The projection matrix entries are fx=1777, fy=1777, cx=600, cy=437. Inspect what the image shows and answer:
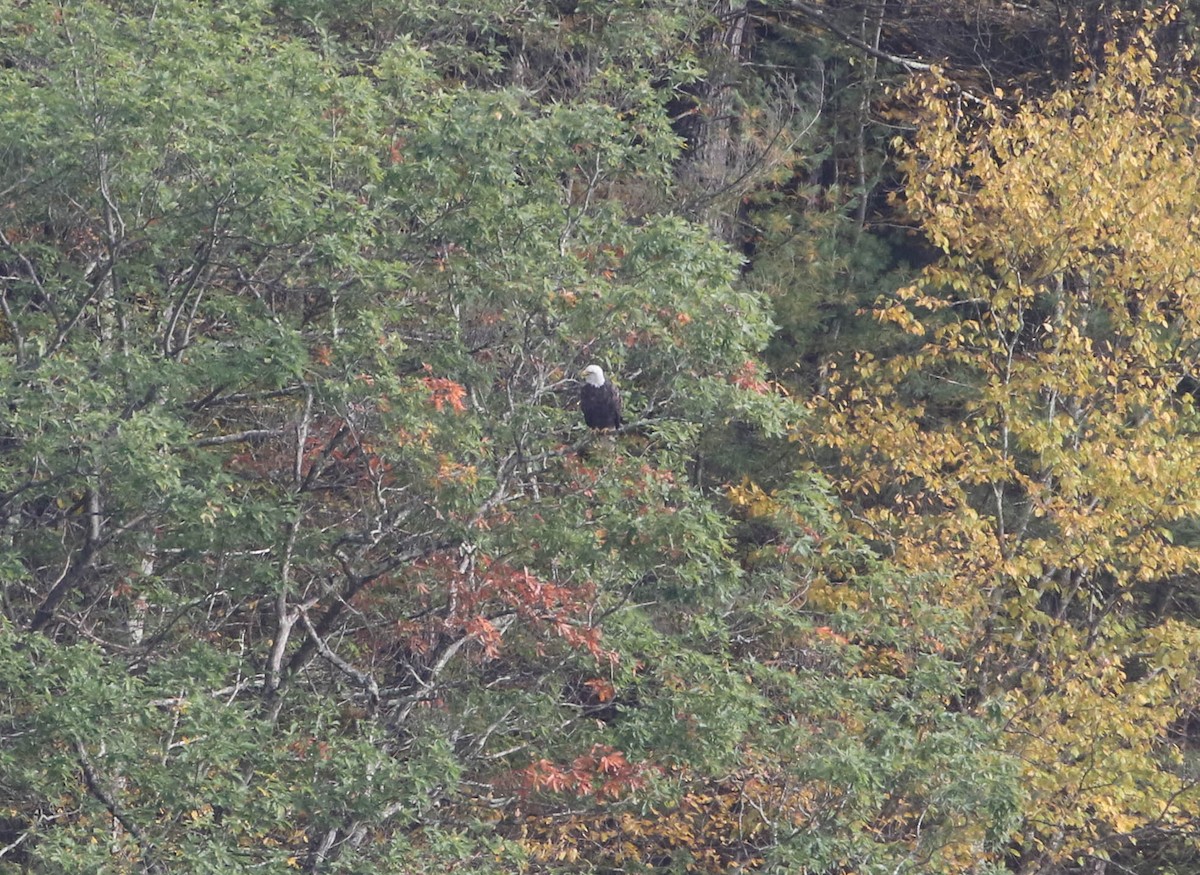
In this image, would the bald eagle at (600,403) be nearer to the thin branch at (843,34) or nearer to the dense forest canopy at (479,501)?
the dense forest canopy at (479,501)

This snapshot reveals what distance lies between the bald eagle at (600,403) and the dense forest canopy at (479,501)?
172 millimetres

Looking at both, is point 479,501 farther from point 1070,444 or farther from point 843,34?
point 843,34

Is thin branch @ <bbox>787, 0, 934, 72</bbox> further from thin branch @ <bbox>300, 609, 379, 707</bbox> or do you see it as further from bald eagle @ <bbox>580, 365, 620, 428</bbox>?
thin branch @ <bbox>300, 609, 379, 707</bbox>

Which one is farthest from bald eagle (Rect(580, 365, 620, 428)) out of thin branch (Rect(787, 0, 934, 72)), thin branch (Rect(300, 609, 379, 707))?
thin branch (Rect(787, 0, 934, 72))

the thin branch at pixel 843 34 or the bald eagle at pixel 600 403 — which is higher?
the thin branch at pixel 843 34

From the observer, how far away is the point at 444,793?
9.66 m

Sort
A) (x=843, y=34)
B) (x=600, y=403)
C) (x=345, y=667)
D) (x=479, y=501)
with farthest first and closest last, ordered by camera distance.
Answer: (x=843, y=34) < (x=600, y=403) < (x=345, y=667) < (x=479, y=501)

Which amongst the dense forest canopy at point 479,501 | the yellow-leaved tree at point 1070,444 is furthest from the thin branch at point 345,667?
the yellow-leaved tree at point 1070,444

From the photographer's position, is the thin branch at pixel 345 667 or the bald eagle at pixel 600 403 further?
the bald eagle at pixel 600 403

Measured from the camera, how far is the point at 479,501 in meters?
9.44

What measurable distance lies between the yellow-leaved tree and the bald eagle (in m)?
3.22

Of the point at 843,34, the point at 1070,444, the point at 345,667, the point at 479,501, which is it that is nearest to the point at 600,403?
the point at 479,501

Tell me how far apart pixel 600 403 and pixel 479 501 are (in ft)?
4.19

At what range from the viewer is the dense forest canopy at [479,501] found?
9.27m
